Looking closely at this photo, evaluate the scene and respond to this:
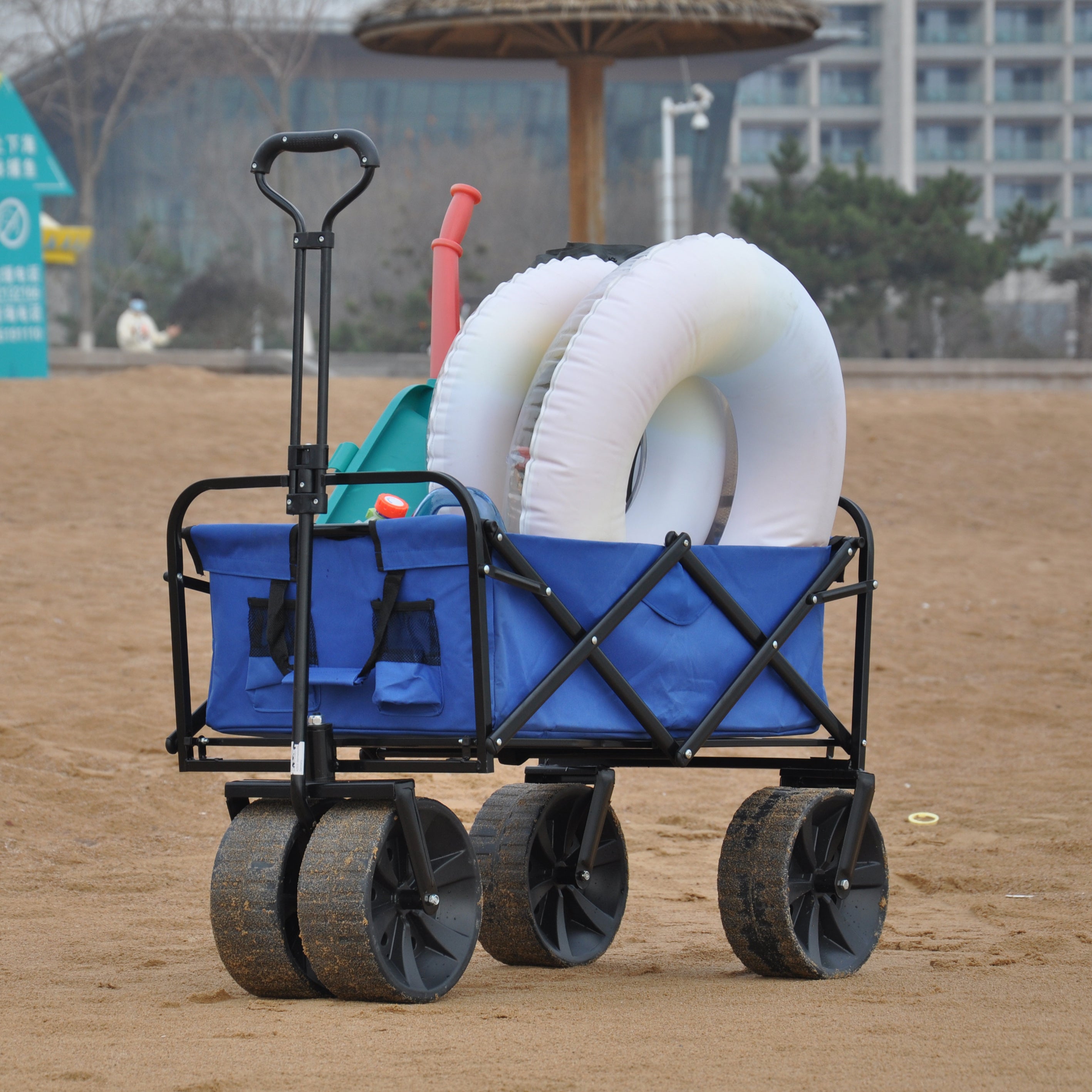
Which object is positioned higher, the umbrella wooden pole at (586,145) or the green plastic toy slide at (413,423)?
the umbrella wooden pole at (586,145)

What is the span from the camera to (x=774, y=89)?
78.4m

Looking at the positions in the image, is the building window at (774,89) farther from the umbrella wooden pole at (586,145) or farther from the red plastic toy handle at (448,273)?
the red plastic toy handle at (448,273)

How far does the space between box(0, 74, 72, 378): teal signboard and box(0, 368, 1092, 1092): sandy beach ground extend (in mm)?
1661

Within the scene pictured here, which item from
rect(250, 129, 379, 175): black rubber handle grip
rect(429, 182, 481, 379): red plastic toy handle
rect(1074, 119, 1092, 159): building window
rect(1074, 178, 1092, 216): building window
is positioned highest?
rect(1074, 119, 1092, 159): building window

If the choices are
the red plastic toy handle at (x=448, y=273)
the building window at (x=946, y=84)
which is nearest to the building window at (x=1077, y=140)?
the building window at (x=946, y=84)

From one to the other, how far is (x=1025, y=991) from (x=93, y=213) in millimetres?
59582

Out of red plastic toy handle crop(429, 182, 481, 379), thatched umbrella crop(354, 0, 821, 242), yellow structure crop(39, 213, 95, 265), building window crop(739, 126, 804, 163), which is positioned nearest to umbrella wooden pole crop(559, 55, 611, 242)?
thatched umbrella crop(354, 0, 821, 242)

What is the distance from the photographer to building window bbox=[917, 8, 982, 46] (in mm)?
77875

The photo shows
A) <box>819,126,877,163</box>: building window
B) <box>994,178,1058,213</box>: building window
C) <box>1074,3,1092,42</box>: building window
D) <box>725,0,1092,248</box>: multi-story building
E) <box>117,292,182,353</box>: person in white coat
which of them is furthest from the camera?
<box>819,126,877,163</box>: building window

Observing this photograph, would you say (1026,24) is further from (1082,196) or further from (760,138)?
(760,138)

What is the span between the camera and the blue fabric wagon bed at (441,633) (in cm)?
433

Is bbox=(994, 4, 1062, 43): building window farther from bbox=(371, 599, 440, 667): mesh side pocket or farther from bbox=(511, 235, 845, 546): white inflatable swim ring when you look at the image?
bbox=(371, 599, 440, 667): mesh side pocket

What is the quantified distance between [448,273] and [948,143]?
7786cm

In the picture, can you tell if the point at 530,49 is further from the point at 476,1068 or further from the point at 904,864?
the point at 476,1068
